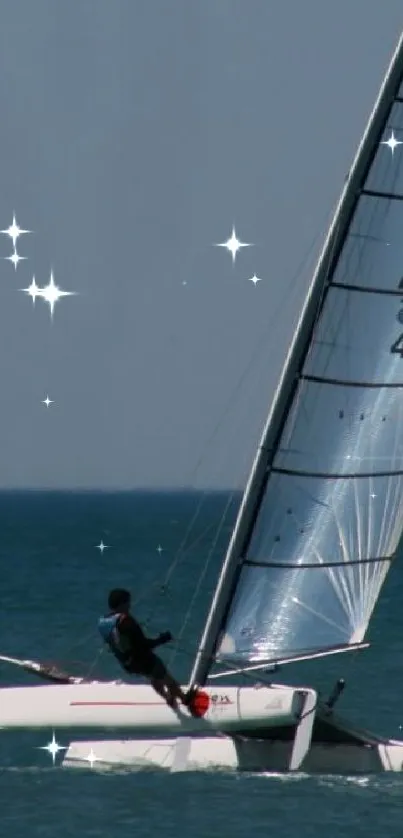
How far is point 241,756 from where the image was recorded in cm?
2370

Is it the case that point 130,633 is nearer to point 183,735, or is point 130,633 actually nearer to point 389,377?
point 183,735

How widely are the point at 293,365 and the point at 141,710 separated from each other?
404 cm

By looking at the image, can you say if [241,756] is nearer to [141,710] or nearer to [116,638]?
[141,710]

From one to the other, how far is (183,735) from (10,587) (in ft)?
131

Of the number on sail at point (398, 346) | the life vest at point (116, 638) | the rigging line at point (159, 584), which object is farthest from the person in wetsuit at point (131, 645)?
the number on sail at point (398, 346)

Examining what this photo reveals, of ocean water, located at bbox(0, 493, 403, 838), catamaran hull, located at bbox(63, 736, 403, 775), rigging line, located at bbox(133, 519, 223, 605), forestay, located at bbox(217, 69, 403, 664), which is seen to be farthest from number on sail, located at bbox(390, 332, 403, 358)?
catamaran hull, located at bbox(63, 736, 403, 775)

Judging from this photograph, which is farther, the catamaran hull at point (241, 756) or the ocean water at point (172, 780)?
the catamaran hull at point (241, 756)

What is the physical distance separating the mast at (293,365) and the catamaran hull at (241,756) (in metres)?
0.81

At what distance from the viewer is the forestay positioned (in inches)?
912

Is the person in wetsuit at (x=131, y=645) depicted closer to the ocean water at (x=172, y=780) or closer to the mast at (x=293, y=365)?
the mast at (x=293, y=365)

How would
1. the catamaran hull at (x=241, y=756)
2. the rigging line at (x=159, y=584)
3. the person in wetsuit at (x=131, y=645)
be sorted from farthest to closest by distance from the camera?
the rigging line at (x=159, y=584)
the catamaran hull at (x=241, y=756)
the person in wetsuit at (x=131, y=645)

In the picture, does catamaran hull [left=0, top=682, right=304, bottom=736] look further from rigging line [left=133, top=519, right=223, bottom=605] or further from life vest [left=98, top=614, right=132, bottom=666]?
rigging line [left=133, top=519, right=223, bottom=605]

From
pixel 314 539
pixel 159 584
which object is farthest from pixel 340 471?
pixel 159 584

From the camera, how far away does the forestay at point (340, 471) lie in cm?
2317
